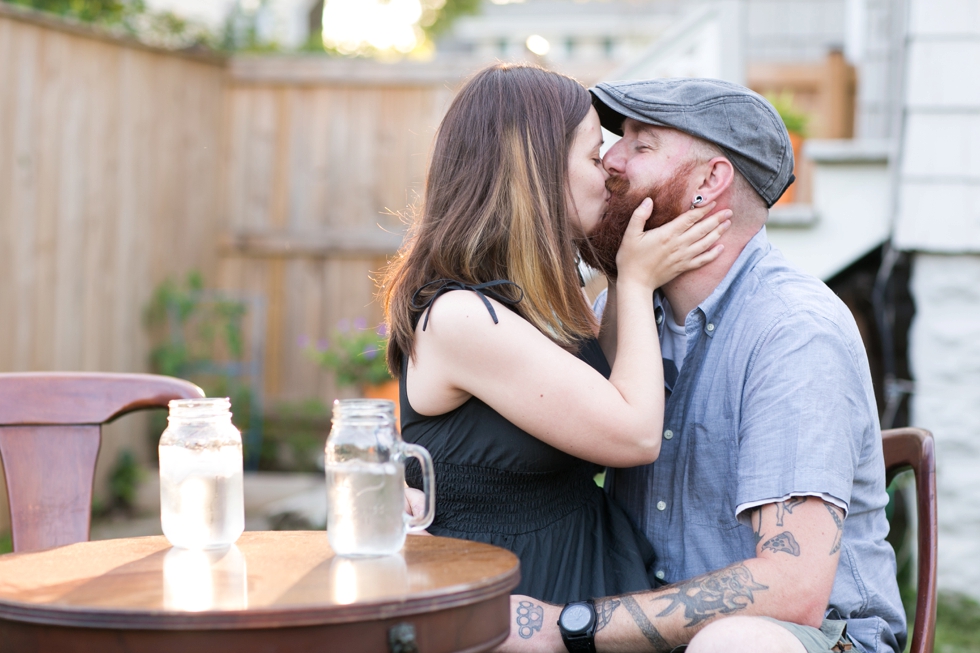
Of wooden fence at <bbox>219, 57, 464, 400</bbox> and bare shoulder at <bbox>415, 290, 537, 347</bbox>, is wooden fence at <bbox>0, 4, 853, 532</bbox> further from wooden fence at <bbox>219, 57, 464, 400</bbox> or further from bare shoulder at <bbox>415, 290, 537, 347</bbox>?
bare shoulder at <bbox>415, 290, 537, 347</bbox>

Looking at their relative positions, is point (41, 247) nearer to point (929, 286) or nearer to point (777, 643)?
point (929, 286)

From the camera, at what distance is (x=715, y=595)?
1622 millimetres

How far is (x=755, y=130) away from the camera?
193cm

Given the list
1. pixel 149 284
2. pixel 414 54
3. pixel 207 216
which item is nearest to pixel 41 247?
pixel 149 284

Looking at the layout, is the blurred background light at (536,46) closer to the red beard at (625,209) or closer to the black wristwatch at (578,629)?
the red beard at (625,209)

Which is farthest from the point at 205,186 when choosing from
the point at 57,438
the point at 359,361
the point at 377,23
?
the point at 377,23

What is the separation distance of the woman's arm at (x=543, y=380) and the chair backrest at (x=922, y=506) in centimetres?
64

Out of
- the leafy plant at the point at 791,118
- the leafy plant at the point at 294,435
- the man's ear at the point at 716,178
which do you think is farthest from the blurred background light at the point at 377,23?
the man's ear at the point at 716,178

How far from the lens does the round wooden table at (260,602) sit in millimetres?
1150

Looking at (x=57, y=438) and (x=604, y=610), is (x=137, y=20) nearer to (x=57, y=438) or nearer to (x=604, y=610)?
(x=57, y=438)

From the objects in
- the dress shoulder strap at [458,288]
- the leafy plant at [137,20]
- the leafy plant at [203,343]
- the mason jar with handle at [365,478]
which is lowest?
the leafy plant at [203,343]

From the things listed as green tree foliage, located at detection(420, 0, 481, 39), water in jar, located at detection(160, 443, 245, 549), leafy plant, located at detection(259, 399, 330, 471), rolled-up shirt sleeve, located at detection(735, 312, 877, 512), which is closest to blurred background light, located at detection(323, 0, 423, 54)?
green tree foliage, located at detection(420, 0, 481, 39)

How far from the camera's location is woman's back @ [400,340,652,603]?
5.95 ft

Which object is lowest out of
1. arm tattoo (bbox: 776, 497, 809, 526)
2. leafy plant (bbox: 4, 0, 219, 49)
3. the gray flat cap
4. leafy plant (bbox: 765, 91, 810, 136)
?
arm tattoo (bbox: 776, 497, 809, 526)
